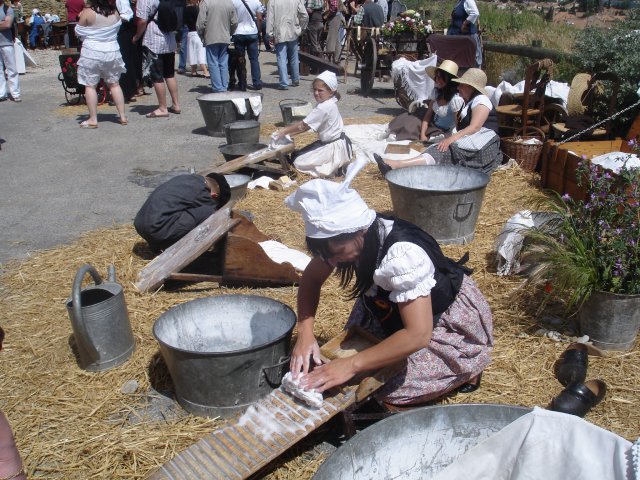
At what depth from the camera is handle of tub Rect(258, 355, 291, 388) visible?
288 centimetres

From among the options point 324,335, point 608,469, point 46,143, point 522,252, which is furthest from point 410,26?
point 608,469

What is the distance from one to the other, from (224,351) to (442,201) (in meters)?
2.52

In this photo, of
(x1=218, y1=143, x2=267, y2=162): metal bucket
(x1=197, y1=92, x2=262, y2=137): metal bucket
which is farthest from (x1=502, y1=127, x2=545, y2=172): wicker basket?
(x1=197, y1=92, x2=262, y2=137): metal bucket

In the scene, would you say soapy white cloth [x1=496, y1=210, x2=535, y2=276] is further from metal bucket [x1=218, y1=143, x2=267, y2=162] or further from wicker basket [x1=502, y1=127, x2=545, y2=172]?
metal bucket [x1=218, y1=143, x2=267, y2=162]

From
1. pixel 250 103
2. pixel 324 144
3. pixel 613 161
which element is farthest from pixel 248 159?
pixel 613 161

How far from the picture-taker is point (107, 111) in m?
10.9

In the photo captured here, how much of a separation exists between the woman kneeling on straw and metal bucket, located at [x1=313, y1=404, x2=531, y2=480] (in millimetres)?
363

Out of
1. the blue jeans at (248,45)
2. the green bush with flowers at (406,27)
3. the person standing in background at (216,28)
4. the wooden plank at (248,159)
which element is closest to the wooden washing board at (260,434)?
the wooden plank at (248,159)

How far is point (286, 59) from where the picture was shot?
40.7 feet

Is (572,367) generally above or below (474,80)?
below

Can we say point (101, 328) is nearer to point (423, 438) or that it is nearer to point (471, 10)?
point (423, 438)

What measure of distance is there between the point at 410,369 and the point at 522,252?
1.90m

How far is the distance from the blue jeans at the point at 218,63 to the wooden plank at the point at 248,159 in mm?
4075

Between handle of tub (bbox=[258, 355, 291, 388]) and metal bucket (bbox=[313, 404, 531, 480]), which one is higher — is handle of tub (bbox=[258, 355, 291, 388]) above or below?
below
